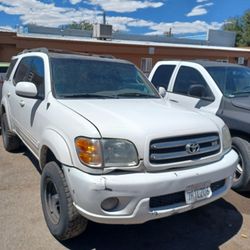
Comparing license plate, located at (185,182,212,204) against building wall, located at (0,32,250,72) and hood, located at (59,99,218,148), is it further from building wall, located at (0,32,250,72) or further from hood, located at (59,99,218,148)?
building wall, located at (0,32,250,72)

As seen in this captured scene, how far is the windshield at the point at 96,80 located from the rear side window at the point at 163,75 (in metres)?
1.84

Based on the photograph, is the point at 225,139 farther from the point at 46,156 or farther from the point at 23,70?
the point at 23,70

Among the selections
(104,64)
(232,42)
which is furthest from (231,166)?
(232,42)

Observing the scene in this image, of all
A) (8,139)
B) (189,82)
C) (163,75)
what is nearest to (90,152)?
(189,82)

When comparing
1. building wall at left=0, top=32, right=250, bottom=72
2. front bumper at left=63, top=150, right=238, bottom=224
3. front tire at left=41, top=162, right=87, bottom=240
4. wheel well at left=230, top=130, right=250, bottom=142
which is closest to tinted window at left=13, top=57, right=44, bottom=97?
front tire at left=41, top=162, right=87, bottom=240

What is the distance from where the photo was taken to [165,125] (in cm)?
313

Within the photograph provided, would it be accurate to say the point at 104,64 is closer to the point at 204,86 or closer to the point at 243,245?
the point at 204,86

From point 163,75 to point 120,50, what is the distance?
14527mm

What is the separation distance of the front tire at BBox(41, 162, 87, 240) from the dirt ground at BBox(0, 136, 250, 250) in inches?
6.7

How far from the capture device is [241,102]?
5035mm

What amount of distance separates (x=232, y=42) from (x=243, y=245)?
43.5m

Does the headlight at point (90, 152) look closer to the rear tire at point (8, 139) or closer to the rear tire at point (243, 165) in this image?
the rear tire at point (243, 165)

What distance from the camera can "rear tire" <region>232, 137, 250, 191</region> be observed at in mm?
4666

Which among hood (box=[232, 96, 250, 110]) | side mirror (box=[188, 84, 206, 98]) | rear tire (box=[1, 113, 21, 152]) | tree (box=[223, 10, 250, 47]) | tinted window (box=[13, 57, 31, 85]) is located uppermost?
tree (box=[223, 10, 250, 47])
